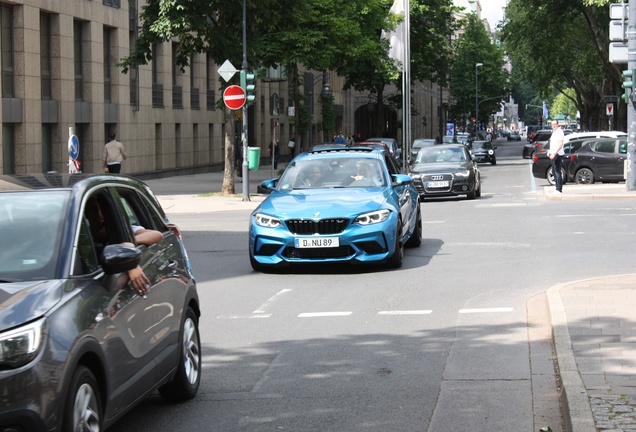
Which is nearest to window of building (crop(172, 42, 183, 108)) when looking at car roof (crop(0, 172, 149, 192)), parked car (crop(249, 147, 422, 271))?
parked car (crop(249, 147, 422, 271))

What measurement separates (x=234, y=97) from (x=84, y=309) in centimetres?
2420

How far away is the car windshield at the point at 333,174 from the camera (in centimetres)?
1527

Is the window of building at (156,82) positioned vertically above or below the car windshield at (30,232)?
above

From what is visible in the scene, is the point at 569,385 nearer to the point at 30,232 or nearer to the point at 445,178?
the point at 30,232

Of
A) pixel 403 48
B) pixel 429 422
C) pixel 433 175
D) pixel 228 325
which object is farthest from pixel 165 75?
pixel 429 422

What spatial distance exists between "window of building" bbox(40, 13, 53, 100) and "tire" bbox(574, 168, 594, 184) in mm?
16341

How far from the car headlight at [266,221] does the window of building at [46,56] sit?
75.0ft

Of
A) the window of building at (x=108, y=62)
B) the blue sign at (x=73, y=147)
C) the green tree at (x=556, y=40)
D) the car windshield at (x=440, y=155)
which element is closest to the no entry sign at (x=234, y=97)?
the blue sign at (x=73, y=147)

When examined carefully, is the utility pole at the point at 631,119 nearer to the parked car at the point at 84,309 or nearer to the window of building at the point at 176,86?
the parked car at the point at 84,309

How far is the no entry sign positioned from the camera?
29203 mm

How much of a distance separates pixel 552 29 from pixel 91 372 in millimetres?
55616

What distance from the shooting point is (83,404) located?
17.0ft

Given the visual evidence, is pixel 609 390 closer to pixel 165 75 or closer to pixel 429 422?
pixel 429 422

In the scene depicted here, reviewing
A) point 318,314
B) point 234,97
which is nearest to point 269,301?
point 318,314
